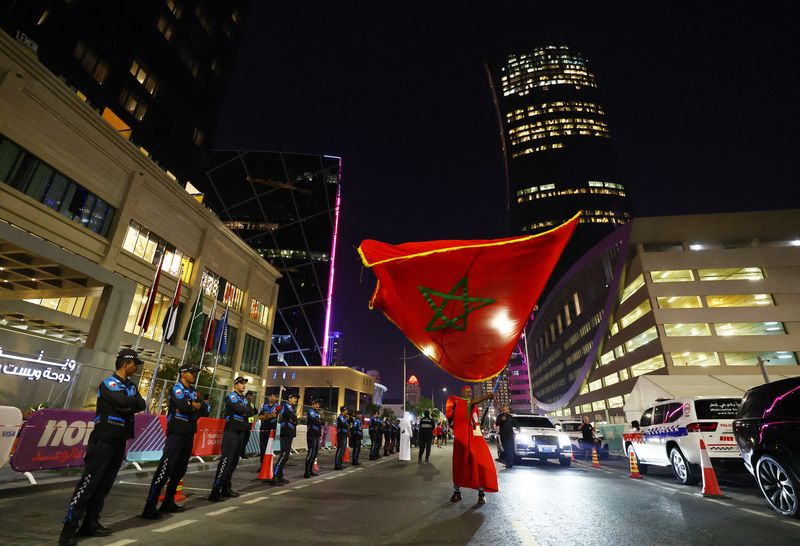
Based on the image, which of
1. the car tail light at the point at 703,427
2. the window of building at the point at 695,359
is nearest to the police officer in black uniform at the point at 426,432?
the car tail light at the point at 703,427

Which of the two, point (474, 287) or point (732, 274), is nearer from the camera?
point (474, 287)

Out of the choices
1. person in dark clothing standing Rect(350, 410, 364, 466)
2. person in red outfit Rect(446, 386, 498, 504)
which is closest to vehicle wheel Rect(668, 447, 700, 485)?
person in red outfit Rect(446, 386, 498, 504)

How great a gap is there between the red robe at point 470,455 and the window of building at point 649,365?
4302 centimetres

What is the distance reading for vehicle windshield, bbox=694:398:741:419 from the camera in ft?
27.8

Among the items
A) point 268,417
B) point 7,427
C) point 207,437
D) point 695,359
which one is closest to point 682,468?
point 268,417

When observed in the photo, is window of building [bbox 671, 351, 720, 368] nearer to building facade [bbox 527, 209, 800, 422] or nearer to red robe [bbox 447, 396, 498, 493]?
building facade [bbox 527, 209, 800, 422]

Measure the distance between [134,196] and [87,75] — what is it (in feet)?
35.5

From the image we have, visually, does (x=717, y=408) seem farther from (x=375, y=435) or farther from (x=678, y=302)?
(x=678, y=302)

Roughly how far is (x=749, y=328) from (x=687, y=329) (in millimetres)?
5665

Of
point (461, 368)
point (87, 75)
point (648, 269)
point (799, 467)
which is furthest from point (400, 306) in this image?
point (648, 269)

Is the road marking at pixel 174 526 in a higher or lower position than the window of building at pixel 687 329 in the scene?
lower

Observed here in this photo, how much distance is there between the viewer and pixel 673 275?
143 feet

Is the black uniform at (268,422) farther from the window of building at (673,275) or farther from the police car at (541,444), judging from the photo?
the window of building at (673,275)

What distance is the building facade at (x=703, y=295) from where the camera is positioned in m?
40.1
